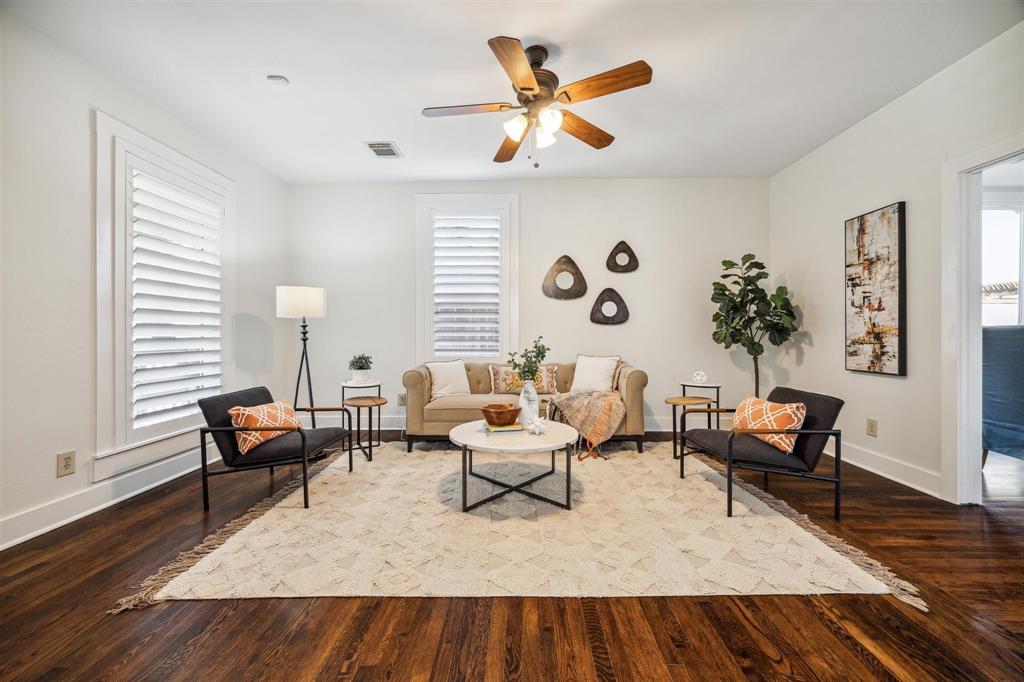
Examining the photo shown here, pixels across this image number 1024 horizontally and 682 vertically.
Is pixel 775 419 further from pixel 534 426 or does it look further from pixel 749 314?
pixel 749 314

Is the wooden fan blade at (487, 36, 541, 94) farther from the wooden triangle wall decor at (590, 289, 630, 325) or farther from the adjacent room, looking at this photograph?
the wooden triangle wall decor at (590, 289, 630, 325)

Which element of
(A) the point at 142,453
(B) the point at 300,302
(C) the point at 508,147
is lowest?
(A) the point at 142,453

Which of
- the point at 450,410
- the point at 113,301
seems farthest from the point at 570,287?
the point at 113,301

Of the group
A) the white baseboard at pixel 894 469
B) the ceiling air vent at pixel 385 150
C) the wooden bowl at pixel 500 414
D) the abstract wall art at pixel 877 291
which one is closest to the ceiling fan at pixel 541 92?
the ceiling air vent at pixel 385 150

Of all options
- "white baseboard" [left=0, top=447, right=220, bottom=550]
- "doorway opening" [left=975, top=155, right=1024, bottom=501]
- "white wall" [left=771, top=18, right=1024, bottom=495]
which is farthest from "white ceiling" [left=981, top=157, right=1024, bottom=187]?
"white baseboard" [left=0, top=447, right=220, bottom=550]

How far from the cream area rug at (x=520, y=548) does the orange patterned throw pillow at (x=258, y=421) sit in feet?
1.44

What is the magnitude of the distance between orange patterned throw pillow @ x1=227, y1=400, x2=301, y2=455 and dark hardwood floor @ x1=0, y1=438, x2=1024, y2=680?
77 cm

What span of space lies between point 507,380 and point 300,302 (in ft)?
7.31

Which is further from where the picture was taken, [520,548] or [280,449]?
[280,449]

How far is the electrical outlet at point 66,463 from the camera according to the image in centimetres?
273

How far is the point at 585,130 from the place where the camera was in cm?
298

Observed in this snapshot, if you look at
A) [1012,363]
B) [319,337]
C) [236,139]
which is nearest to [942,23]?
[1012,363]

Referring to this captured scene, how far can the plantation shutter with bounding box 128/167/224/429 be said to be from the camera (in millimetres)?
3268

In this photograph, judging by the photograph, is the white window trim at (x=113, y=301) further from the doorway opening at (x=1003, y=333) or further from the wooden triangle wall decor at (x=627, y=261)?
the doorway opening at (x=1003, y=333)
